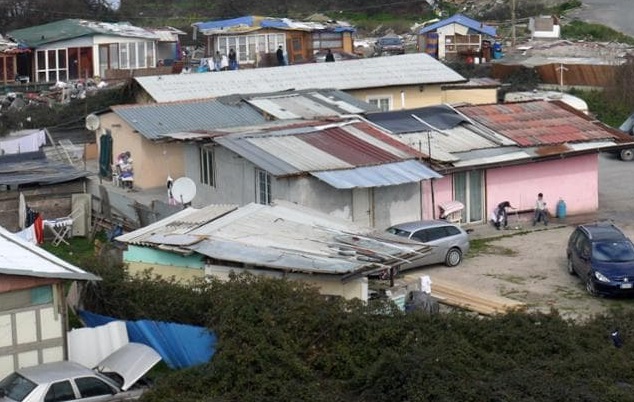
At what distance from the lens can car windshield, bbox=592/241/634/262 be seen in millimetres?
25109

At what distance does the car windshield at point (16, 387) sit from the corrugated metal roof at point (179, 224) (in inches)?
213

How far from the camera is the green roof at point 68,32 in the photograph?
184 feet

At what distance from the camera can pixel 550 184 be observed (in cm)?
3216

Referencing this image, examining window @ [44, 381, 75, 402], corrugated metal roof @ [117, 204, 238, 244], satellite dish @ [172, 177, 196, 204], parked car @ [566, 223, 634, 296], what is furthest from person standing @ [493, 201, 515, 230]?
window @ [44, 381, 75, 402]

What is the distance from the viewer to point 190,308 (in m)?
20.7

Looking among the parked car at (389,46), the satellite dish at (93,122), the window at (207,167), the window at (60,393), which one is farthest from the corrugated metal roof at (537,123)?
the parked car at (389,46)

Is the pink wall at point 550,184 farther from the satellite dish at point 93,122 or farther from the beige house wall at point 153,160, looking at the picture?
the satellite dish at point 93,122

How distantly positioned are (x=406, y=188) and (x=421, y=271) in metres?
3.06

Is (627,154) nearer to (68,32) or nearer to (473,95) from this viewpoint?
(473,95)

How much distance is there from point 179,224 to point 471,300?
5458 mm

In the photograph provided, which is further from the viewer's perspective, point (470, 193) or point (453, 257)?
point (470, 193)

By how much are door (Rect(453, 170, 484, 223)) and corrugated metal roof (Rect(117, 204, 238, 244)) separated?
7286 mm

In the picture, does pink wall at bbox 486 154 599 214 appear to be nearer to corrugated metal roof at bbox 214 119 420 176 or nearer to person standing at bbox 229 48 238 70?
corrugated metal roof at bbox 214 119 420 176

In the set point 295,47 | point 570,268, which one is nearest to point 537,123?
point 570,268
